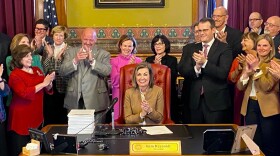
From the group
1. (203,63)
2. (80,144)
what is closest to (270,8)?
(203,63)

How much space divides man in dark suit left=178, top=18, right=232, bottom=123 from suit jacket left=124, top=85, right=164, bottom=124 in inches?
18.0

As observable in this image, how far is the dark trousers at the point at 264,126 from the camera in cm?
415

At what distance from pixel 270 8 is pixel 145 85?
2.95 meters

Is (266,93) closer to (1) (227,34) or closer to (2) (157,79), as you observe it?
(2) (157,79)

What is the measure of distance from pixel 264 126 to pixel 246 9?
2.43m

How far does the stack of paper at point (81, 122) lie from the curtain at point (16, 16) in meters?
3.00

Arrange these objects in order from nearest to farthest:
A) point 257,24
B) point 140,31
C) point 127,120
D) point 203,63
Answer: point 127,120 → point 203,63 → point 257,24 → point 140,31

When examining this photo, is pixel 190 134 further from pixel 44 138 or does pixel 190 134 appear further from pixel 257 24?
pixel 257 24

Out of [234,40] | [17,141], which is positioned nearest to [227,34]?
[234,40]

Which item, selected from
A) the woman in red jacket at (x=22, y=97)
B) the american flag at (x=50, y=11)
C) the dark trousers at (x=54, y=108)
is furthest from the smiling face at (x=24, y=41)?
the american flag at (x=50, y=11)

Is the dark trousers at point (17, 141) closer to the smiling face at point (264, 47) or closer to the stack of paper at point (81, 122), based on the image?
the stack of paper at point (81, 122)

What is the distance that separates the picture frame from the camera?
6.61m

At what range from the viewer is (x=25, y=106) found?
4133 millimetres

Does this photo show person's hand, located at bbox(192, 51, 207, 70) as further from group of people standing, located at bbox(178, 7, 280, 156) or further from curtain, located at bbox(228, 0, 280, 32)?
curtain, located at bbox(228, 0, 280, 32)
